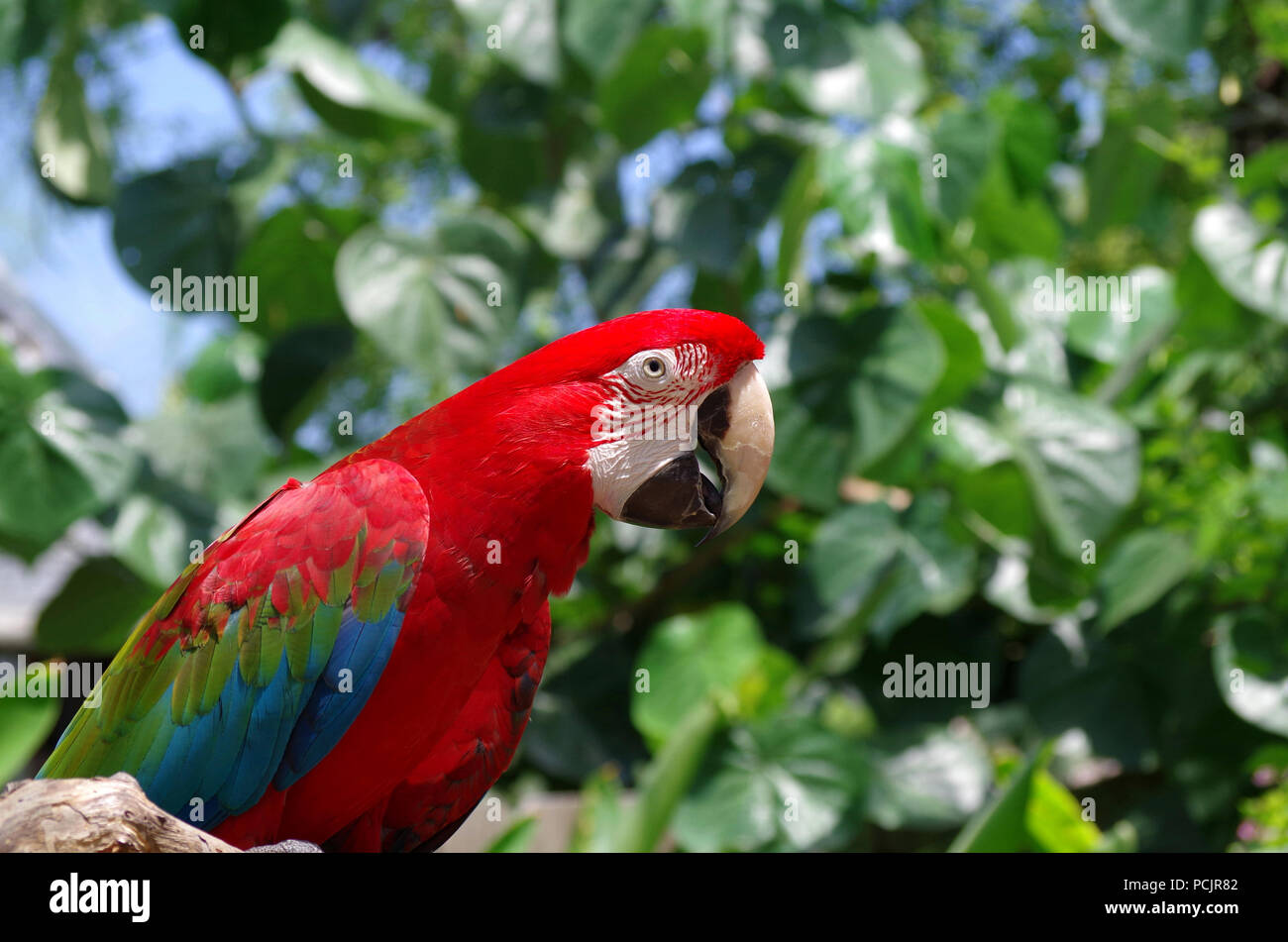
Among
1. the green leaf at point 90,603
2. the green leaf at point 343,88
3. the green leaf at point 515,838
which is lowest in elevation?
the green leaf at point 515,838

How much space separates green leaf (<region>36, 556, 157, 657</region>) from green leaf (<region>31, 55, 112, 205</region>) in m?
0.62

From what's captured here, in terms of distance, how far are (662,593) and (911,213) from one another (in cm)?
91

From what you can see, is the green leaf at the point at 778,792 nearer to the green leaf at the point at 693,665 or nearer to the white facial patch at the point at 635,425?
the green leaf at the point at 693,665

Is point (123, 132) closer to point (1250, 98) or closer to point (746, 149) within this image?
point (746, 149)

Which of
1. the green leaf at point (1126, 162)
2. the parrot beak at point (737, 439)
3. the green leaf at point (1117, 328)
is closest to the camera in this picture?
the parrot beak at point (737, 439)

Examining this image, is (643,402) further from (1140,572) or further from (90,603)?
(90,603)

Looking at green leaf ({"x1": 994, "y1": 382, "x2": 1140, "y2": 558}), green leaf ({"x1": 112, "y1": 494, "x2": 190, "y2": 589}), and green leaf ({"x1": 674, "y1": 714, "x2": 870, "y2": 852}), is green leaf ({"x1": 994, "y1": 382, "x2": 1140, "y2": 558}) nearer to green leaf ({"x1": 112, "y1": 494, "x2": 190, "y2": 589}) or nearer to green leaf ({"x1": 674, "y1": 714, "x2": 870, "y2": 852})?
green leaf ({"x1": 674, "y1": 714, "x2": 870, "y2": 852})

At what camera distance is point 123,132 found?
386 cm

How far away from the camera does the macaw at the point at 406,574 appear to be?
583mm

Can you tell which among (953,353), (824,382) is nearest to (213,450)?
(824,382)

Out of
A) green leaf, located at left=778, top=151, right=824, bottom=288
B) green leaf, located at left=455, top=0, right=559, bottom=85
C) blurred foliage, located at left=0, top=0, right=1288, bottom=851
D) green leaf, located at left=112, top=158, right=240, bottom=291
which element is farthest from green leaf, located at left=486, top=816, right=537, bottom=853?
green leaf, located at left=455, top=0, right=559, bottom=85

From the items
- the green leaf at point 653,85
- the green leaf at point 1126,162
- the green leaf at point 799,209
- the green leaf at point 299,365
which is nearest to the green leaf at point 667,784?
the green leaf at point 799,209

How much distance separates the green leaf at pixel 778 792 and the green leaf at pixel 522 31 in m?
1.14

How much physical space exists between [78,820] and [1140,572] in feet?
5.14
